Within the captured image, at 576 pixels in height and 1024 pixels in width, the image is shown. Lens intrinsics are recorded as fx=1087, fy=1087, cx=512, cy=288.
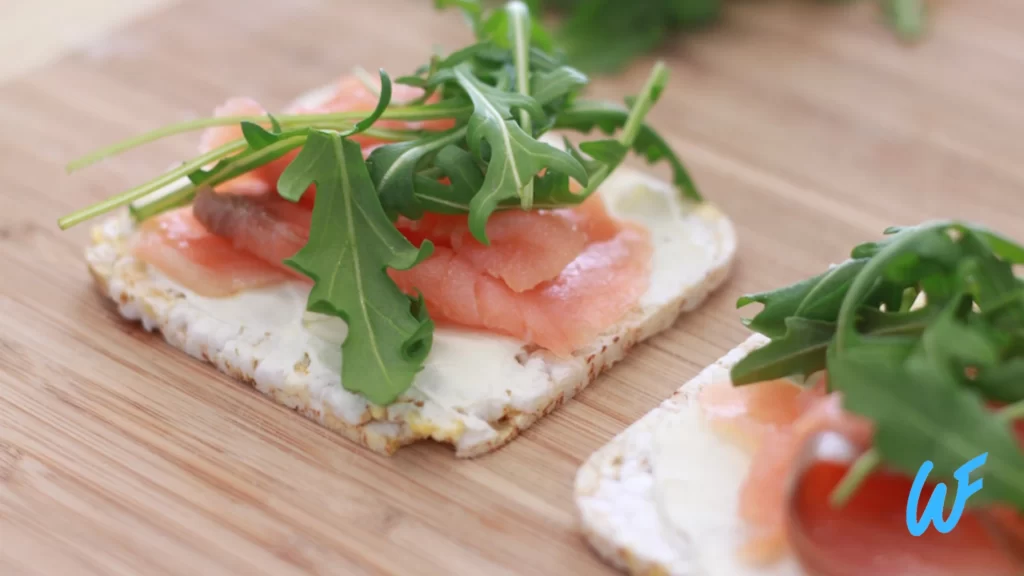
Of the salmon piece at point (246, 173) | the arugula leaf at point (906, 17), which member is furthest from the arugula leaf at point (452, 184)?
the arugula leaf at point (906, 17)

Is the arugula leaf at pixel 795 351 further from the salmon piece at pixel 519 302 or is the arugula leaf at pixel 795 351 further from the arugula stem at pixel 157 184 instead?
the arugula stem at pixel 157 184

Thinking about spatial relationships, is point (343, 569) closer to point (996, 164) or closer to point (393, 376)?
point (393, 376)

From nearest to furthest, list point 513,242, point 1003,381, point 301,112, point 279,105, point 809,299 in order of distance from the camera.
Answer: point 1003,381, point 809,299, point 513,242, point 301,112, point 279,105

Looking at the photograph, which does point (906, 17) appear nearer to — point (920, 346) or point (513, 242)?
Result: point (513, 242)

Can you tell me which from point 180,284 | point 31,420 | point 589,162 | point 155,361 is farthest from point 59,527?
point 589,162

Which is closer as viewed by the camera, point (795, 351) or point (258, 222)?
point (795, 351)

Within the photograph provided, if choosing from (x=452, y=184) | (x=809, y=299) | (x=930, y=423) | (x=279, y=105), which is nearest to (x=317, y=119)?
(x=452, y=184)

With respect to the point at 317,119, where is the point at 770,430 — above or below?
below
